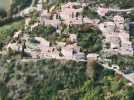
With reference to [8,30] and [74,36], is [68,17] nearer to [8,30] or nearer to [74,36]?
[74,36]

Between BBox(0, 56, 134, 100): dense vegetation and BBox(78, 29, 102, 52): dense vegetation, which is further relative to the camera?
BBox(78, 29, 102, 52): dense vegetation

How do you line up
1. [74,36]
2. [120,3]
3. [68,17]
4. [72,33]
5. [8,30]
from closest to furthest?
[74,36] → [72,33] → [68,17] → [120,3] → [8,30]

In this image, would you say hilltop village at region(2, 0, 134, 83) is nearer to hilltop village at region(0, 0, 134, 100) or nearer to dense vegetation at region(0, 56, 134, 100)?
hilltop village at region(0, 0, 134, 100)

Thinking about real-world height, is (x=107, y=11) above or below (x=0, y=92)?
above

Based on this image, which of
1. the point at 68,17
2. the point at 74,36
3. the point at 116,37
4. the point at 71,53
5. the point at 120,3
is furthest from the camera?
the point at 120,3

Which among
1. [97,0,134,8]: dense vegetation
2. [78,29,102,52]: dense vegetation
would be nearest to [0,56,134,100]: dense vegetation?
[78,29,102,52]: dense vegetation

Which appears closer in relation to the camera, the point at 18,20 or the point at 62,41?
the point at 62,41

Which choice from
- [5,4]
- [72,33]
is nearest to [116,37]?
[72,33]

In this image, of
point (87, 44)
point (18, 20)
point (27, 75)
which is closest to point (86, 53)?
point (87, 44)

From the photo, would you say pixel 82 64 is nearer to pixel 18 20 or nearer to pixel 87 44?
pixel 87 44

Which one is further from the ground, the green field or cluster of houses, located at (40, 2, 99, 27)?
cluster of houses, located at (40, 2, 99, 27)

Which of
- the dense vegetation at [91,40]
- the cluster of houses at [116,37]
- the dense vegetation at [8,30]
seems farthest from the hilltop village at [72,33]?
the dense vegetation at [8,30]
